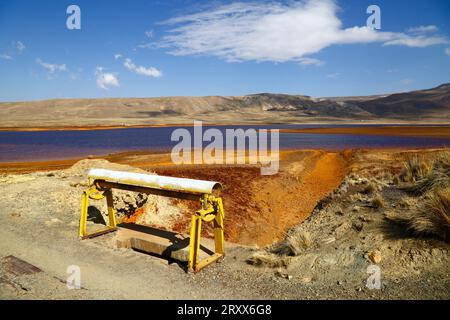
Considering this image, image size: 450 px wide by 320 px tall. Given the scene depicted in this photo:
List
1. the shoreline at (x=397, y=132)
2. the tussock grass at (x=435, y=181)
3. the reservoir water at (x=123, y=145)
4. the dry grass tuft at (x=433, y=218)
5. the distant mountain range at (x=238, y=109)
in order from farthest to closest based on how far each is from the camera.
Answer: the distant mountain range at (x=238, y=109), the shoreline at (x=397, y=132), the reservoir water at (x=123, y=145), the tussock grass at (x=435, y=181), the dry grass tuft at (x=433, y=218)

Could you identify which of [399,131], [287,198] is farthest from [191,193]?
[399,131]

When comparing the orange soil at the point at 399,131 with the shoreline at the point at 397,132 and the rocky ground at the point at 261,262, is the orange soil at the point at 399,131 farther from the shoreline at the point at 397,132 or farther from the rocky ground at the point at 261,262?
the rocky ground at the point at 261,262

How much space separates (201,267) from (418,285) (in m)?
3.07

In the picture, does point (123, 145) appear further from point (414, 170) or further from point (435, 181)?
point (435, 181)

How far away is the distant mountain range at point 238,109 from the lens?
11525cm

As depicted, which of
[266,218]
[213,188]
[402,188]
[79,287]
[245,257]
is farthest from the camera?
[266,218]

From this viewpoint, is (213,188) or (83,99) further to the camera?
(83,99)

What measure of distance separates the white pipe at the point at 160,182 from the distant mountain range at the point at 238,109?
4077 inches

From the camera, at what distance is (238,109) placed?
141 metres

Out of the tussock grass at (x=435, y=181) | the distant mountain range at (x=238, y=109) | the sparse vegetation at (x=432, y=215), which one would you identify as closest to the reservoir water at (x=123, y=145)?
the tussock grass at (x=435, y=181)

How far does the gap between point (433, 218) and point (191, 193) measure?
3.73m
